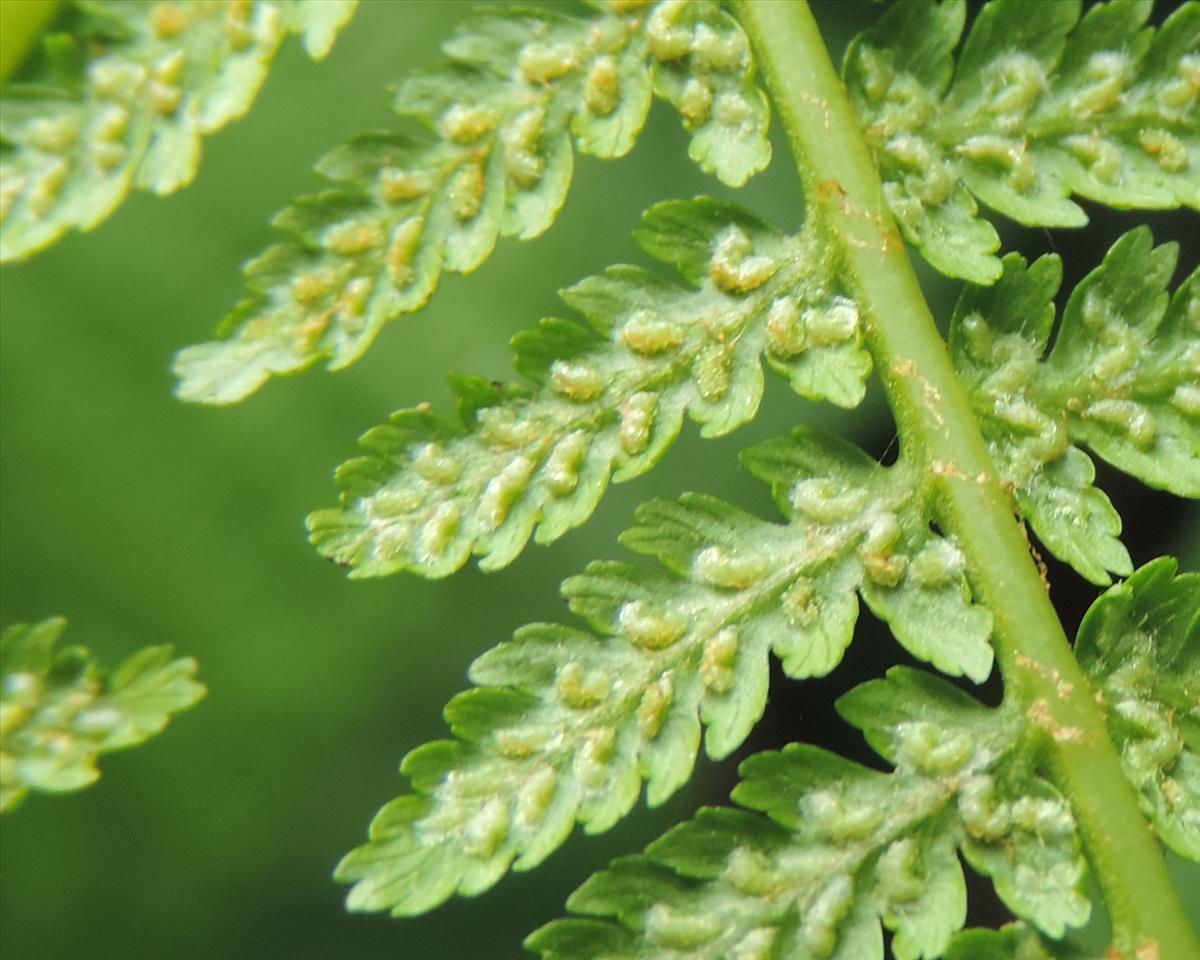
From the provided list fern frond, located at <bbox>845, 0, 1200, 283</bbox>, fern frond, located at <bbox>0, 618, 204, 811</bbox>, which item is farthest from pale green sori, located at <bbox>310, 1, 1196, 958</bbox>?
fern frond, located at <bbox>0, 618, 204, 811</bbox>

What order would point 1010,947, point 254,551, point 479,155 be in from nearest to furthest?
point 1010,947 → point 479,155 → point 254,551

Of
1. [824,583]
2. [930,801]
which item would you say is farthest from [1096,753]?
[824,583]

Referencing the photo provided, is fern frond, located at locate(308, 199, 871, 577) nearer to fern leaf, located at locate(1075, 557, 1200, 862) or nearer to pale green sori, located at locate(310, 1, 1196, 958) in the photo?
pale green sori, located at locate(310, 1, 1196, 958)

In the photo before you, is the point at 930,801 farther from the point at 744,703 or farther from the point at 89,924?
the point at 89,924

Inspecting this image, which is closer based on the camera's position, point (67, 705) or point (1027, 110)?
point (67, 705)

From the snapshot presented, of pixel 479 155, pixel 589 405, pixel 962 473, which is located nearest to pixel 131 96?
pixel 479 155

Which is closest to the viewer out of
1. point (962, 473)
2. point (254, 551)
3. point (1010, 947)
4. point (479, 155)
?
Result: point (1010, 947)

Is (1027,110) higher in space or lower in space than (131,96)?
lower

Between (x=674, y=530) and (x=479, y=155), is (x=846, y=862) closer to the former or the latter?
(x=674, y=530)
